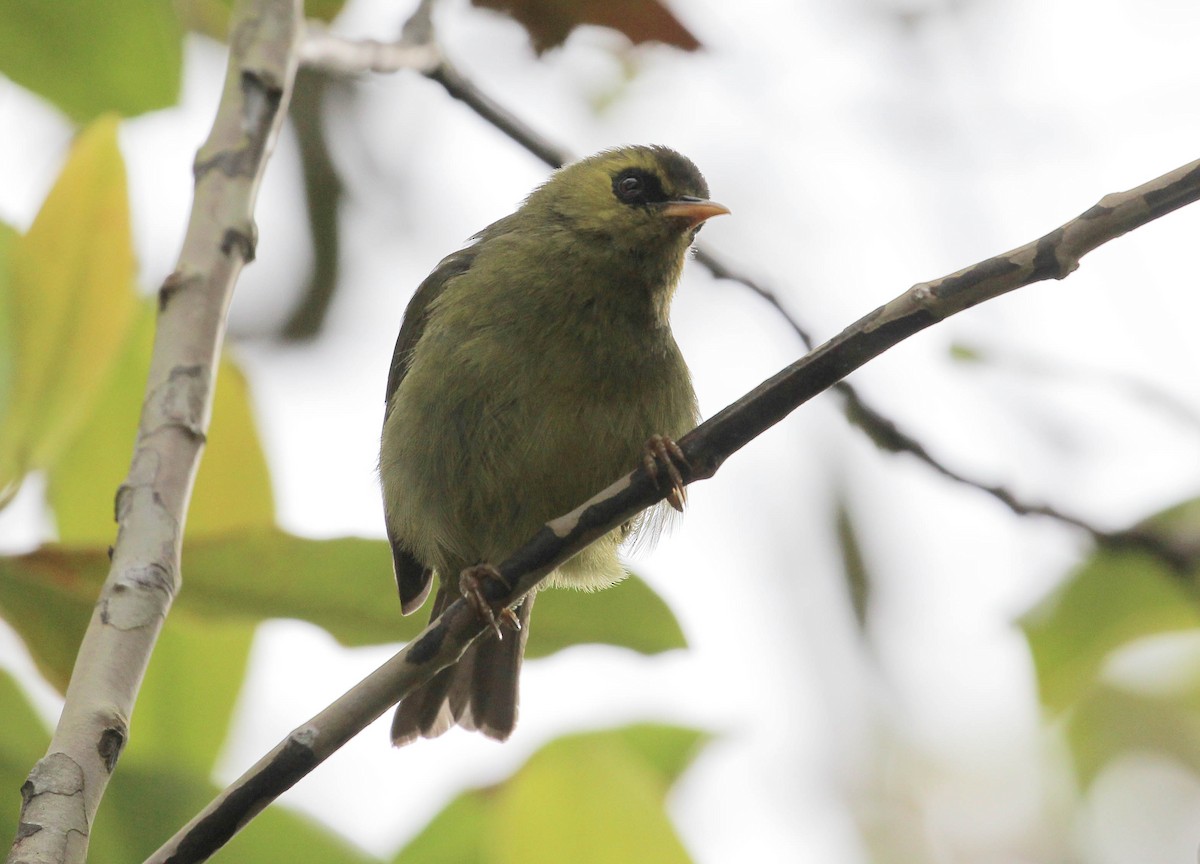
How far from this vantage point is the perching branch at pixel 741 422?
175 centimetres

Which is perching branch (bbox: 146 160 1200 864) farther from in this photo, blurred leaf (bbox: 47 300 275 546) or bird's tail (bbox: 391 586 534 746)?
bird's tail (bbox: 391 586 534 746)

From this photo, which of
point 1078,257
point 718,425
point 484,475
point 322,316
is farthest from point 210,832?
point 322,316

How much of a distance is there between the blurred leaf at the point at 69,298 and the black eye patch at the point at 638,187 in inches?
63.1

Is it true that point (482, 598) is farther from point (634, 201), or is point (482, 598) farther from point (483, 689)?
point (634, 201)

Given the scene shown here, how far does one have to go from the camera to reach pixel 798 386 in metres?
1.89

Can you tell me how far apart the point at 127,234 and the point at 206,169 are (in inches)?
15.4

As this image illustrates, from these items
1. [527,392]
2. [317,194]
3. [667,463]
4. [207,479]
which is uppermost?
[317,194]

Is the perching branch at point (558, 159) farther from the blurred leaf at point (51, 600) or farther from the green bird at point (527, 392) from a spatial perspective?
the blurred leaf at point (51, 600)

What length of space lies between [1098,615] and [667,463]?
119 cm

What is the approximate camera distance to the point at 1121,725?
3393 mm

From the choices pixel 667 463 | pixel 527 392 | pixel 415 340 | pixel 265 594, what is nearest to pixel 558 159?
pixel 527 392

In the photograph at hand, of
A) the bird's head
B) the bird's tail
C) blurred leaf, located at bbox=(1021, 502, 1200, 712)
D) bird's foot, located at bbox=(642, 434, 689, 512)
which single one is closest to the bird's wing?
the bird's tail

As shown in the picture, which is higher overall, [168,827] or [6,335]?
[6,335]

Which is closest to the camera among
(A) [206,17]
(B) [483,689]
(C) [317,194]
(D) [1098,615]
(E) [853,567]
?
(D) [1098,615]
